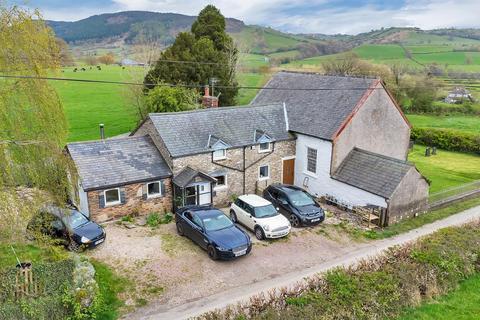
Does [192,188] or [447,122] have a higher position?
[192,188]

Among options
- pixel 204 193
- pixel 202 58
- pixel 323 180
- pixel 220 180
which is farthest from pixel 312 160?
pixel 202 58

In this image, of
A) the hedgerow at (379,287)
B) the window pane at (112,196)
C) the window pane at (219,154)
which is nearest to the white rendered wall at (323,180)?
the window pane at (219,154)

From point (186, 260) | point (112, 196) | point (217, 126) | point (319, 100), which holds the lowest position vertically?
point (186, 260)

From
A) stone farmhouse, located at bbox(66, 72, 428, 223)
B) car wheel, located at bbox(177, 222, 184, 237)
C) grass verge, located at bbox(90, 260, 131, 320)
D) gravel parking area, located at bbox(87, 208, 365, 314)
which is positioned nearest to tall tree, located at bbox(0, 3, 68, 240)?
grass verge, located at bbox(90, 260, 131, 320)

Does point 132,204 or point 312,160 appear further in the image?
point 312,160

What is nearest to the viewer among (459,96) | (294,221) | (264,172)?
(294,221)

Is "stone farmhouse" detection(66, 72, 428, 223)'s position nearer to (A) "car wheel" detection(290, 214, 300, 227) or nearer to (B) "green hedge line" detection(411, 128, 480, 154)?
(A) "car wheel" detection(290, 214, 300, 227)

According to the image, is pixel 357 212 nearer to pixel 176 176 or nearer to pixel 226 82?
pixel 176 176

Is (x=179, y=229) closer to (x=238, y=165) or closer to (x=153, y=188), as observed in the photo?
(x=153, y=188)

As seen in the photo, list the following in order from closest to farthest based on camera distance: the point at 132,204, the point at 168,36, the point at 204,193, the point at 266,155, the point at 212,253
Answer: the point at 212,253 → the point at 132,204 → the point at 204,193 → the point at 266,155 → the point at 168,36
